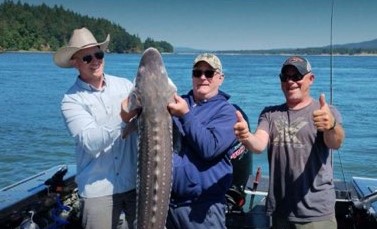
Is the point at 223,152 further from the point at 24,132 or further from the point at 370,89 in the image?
the point at 370,89

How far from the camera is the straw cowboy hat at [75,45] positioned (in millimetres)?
3670

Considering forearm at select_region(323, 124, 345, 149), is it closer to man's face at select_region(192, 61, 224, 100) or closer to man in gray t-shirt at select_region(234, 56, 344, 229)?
man in gray t-shirt at select_region(234, 56, 344, 229)

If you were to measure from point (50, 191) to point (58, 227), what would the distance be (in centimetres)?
63

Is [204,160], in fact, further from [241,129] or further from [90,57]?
[90,57]

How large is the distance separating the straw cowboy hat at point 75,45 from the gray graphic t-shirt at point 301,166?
130 cm

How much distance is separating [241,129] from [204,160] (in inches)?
14.8

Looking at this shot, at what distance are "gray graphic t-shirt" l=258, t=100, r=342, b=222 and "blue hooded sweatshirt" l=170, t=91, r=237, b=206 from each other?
0.34 meters

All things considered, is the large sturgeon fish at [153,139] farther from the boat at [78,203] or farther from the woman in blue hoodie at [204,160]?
the boat at [78,203]

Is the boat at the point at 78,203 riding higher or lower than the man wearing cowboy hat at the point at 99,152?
lower

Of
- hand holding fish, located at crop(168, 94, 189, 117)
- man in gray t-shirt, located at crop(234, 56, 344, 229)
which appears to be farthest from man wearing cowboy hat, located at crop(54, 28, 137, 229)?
man in gray t-shirt, located at crop(234, 56, 344, 229)

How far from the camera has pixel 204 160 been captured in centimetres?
346

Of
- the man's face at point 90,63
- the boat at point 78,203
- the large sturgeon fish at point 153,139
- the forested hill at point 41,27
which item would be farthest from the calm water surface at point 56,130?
the forested hill at point 41,27

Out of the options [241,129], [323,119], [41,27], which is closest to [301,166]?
[323,119]

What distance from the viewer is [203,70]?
11.6ft
